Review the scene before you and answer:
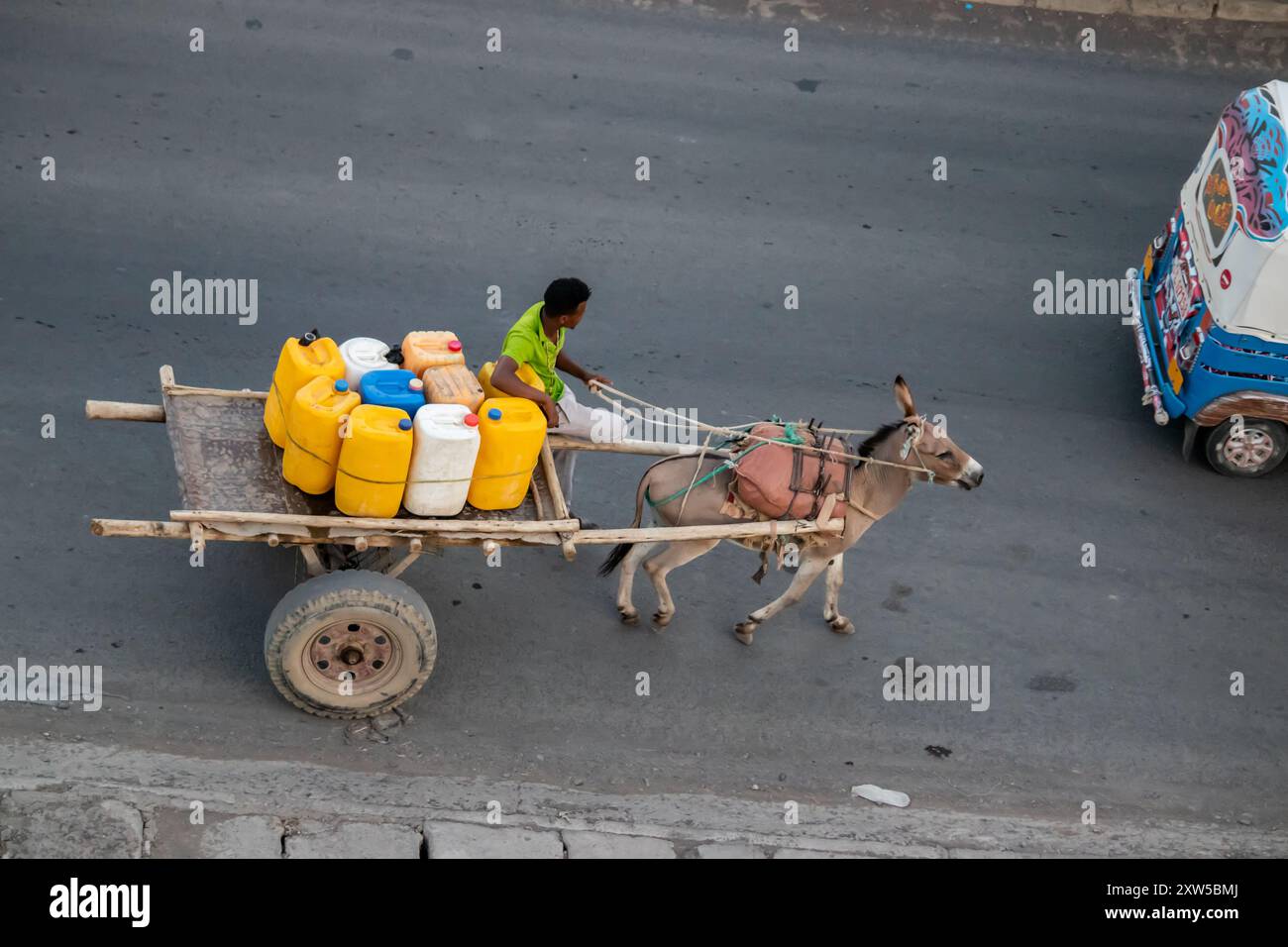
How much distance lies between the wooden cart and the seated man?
0.44m

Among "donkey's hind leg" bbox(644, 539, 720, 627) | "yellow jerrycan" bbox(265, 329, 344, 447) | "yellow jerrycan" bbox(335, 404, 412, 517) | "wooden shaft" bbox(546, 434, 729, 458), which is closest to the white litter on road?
"donkey's hind leg" bbox(644, 539, 720, 627)

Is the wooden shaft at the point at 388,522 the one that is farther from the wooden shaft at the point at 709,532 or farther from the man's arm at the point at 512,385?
the man's arm at the point at 512,385

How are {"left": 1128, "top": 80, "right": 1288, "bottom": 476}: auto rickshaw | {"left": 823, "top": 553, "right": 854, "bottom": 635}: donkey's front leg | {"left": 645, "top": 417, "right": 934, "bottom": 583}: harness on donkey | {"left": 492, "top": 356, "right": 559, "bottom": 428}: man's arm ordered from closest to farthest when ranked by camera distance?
{"left": 492, "top": 356, "right": 559, "bottom": 428}: man's arm, {"left": 645, "top": 417, "right": 934, "bottom": 583}: harness on donkey, {"left": 823, "top": 553, "right": 854, "bottom": 635}: donkey's front leg, {"left": 1128, "top": 80, "right": 1288, "bottom": 476}: auto rickshaw

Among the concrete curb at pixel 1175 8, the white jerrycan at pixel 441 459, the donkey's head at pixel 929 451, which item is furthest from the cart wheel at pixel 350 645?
the concrete curb at pixel 1175 8

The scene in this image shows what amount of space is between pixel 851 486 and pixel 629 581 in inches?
55.2

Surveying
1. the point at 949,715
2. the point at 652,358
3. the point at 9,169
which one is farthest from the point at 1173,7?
the point at 9,169

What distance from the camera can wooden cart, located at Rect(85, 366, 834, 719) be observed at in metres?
6.32

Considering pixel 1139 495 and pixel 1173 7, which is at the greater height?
pixel 1173 7

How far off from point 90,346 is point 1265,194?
7941mm

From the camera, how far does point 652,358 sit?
1024cm

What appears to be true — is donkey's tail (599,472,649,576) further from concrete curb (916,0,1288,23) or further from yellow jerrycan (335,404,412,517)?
concrete curb (916,0,1288,23)

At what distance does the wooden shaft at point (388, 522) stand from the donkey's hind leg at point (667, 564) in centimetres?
120

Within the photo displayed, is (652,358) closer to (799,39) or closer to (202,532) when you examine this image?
(202,532)

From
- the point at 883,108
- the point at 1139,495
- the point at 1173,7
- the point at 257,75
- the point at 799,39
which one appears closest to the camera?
the point at 1139,495
